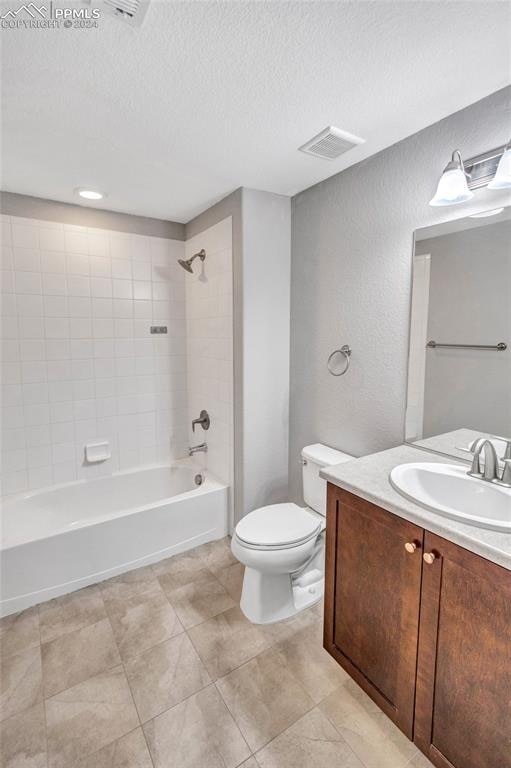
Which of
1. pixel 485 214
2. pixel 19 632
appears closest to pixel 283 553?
pixel 19 632

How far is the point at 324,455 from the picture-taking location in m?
2.13

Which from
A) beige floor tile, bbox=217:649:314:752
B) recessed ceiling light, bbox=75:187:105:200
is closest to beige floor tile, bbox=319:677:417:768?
beige floor tile, bbox=217:649:314:752

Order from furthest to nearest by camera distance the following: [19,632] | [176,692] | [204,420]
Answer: [204,420]
[19,632]
[176,692]

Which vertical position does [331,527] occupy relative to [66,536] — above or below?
above

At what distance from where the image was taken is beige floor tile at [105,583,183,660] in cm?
173

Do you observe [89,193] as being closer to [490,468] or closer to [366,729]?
[490,468]

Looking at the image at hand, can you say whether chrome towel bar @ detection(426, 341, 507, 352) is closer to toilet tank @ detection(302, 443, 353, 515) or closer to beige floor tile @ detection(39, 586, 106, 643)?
toilet tank @ detection(302, 443, 353, 515)

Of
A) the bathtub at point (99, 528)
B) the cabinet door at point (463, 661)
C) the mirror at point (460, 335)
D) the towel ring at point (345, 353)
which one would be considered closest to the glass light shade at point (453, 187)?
the mirror at point (460, 335)

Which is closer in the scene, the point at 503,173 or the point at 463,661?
the point at 463,661

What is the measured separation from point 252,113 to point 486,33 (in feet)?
2.65

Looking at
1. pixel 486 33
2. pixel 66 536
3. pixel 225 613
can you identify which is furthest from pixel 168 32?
pixel 225 613

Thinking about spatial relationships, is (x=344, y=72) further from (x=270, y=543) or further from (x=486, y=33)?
(x=270, y=543)

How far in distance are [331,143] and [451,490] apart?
1604 mm

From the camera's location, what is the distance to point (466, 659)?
1.03 m
